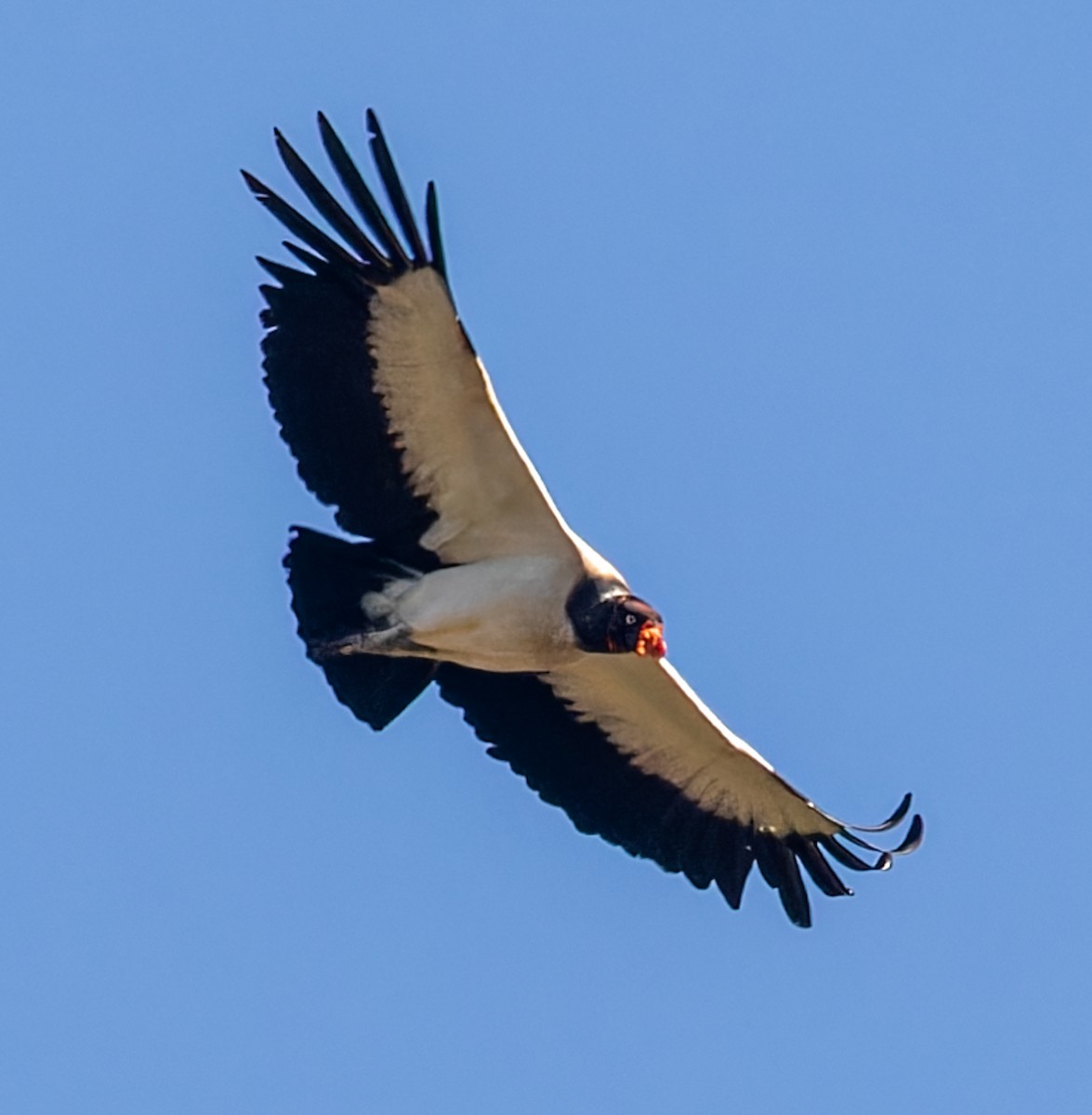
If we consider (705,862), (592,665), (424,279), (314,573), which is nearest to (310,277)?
(424,279)

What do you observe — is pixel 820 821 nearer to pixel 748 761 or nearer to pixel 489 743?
pixel 748 761

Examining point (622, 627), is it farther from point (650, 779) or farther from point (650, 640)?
point (650, 779)

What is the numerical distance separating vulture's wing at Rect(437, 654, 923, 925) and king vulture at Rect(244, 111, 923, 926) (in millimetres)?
12

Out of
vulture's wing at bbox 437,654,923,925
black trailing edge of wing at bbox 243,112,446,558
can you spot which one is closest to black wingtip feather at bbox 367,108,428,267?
black trailing edge of wing at bbox 243,112,446,558

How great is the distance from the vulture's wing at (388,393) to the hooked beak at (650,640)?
0.68 meters

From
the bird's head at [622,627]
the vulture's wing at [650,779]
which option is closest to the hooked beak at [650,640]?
the bird's head at [622,627]

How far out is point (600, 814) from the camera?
15.6 meters

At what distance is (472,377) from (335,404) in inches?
29.9

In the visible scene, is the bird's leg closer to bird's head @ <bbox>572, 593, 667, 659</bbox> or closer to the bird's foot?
the bird's foot

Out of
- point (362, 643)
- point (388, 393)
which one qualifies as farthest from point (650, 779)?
point (388, 393)

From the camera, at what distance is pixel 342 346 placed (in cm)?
1418

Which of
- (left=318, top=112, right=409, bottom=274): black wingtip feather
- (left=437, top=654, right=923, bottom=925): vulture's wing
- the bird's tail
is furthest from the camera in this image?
(left=437, top=654, right=923, bottom=925): vulture's wing

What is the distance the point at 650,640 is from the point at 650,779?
1627 mm

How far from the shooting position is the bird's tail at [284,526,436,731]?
1463 centimetres
